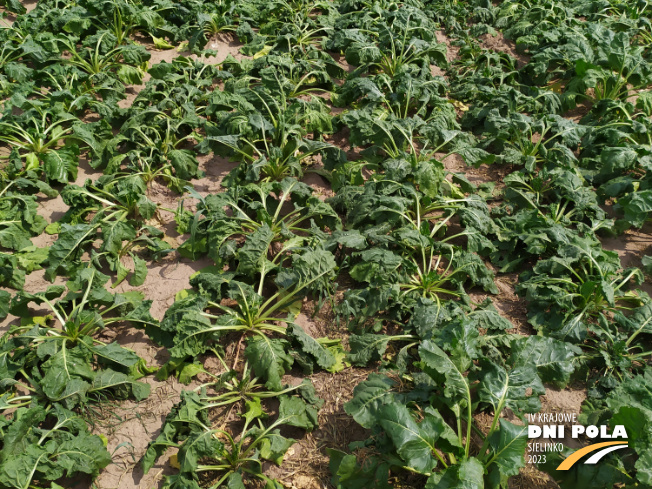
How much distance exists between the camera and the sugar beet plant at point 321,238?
342 centimetres

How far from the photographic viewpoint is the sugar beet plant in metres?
3.42

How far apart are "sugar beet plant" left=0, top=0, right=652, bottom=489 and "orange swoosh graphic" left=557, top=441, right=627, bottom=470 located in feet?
0.23

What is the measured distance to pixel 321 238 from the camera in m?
4.71

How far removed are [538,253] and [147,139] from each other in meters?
4.17

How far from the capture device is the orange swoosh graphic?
125 inches

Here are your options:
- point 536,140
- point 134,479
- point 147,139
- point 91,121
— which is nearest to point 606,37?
point 536,140

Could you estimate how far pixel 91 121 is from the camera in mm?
6293

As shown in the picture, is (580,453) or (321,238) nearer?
(580,453)
